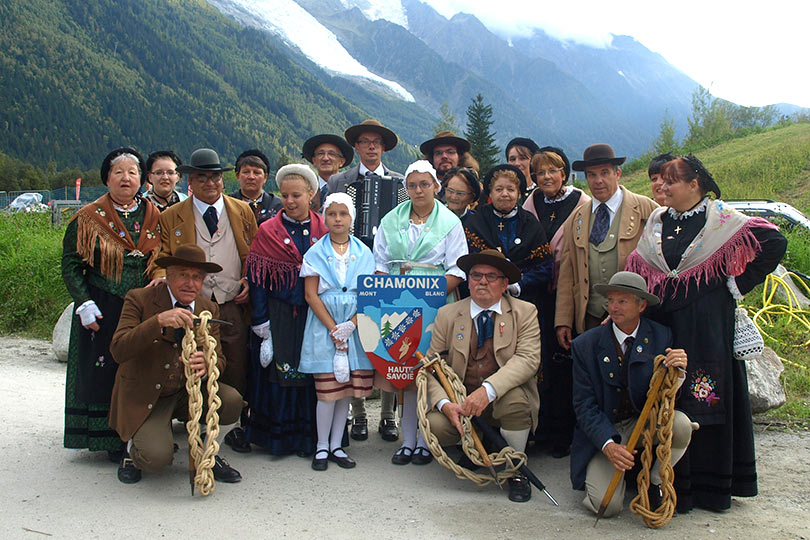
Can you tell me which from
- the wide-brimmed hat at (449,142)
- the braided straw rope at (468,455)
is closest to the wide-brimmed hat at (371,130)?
the wide-brimmed hat at (449,142)

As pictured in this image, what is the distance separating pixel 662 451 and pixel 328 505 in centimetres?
196

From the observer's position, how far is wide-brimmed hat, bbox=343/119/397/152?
234 inches

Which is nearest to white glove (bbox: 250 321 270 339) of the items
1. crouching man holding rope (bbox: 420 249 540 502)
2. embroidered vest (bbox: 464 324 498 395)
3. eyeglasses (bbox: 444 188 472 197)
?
crouching man holding rope (bbox: 420 249 540 502)

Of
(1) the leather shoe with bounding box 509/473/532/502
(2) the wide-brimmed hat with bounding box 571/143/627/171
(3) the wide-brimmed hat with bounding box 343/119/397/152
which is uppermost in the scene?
(3) the wide-brimmed hat with bounding box 343/119/397/152

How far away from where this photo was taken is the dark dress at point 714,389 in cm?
378

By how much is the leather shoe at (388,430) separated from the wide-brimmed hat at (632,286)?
2.28 meters

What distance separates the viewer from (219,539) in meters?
3.35

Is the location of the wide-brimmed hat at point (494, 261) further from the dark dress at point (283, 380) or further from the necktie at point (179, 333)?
the necktie at point (179, 333)

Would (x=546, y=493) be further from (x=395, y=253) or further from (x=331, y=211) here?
(x=331, y=211)

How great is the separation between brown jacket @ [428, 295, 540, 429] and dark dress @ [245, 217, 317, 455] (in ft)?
3.35

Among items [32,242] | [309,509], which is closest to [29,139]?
[32,242]

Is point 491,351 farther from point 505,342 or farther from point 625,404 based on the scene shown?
point 625,404

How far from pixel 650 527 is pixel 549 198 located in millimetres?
2751

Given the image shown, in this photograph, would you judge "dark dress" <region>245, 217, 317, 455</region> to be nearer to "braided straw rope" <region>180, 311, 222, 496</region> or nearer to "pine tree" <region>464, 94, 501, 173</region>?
"braided straw rope" <region>180, 311, 222, 496</region>
